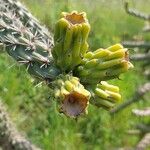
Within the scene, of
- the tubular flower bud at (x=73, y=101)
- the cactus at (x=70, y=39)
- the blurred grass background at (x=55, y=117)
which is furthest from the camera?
the blurred grass background at (x=55, y=117)

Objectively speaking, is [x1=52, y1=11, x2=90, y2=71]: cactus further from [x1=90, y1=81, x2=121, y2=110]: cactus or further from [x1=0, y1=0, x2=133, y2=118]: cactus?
[x1=90, y1=81, x2=121, y2=110]: cactus

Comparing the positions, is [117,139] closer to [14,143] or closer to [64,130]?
[64,130]

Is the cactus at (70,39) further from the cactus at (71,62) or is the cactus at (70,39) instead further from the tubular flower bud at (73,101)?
the tubular flower bud at (73,101)

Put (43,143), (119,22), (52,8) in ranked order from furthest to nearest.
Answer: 1. (119,22)
2. (52,8)
3. (43,143)

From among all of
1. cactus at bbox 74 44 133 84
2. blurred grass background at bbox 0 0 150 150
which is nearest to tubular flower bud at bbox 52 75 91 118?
cactus at bbox 74 44 133 84

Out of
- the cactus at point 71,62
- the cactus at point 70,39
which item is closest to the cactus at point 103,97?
the cactus at point 71,62

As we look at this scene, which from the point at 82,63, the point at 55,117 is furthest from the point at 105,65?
the point at 55,117

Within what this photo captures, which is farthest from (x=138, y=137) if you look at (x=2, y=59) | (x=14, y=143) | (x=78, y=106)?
(x=78, y=106)
